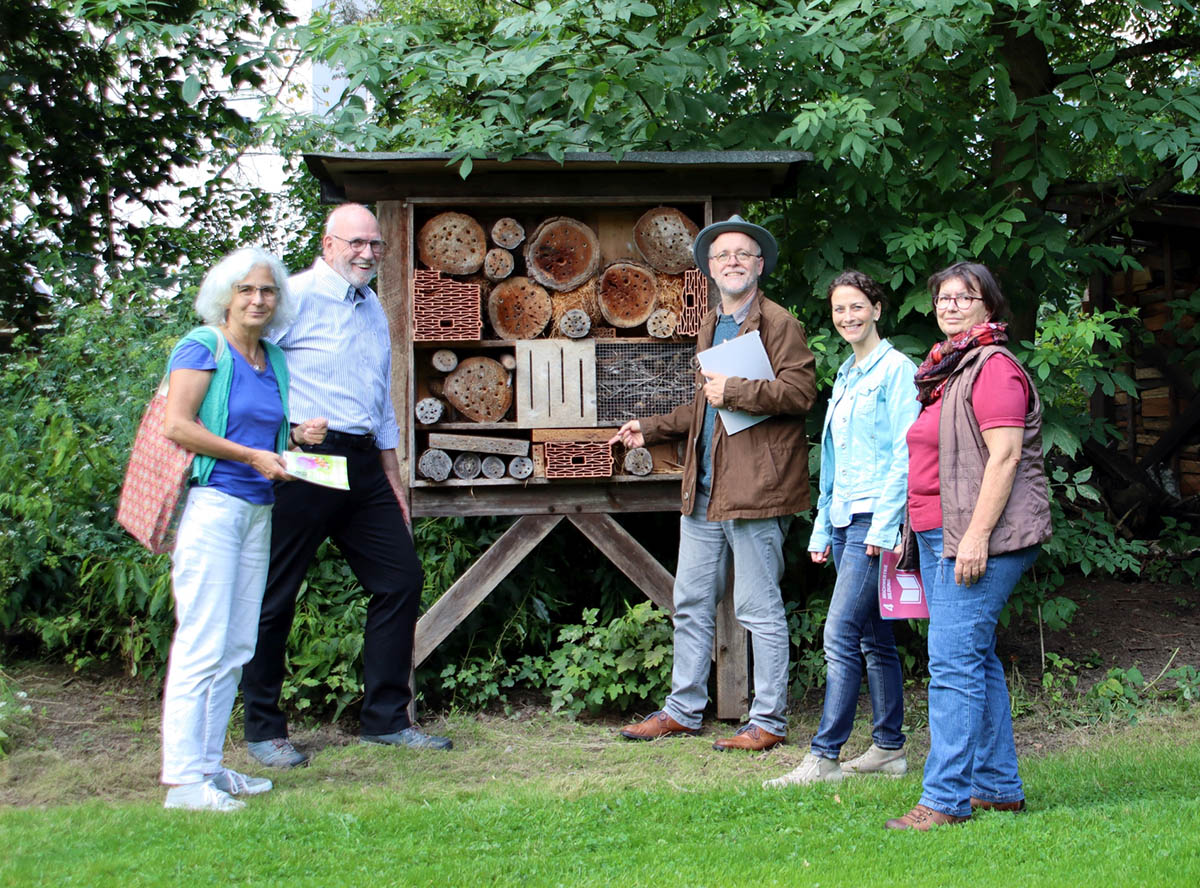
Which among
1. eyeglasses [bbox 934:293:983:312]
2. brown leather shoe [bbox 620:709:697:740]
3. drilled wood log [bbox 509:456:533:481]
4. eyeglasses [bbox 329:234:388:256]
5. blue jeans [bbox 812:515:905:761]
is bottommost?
brown leather shoe [bbox 620:709:697:740]

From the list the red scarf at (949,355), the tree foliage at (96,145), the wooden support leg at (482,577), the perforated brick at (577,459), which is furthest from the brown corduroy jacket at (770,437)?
the tree foliage at (96,145)

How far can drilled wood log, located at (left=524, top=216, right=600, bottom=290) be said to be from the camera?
17.6ft

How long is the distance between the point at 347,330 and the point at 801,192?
2.39 m

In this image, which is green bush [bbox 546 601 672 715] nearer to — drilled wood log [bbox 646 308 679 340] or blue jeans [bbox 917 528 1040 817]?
drilled wood log [bbox 646 308 679 340]

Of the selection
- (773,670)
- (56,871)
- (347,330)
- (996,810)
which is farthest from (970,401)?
(56,871)

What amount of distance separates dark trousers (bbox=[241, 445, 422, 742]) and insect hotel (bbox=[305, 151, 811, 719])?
52cm

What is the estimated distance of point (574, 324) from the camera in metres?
5.33

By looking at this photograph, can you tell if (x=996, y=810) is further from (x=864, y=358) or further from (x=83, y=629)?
(x=83, y=629)

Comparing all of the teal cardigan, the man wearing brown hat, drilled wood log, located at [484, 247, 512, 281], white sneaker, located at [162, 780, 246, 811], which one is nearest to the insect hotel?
drilled wood log, located at [484, 247, 512, 281]

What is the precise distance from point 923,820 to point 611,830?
3.13 ft

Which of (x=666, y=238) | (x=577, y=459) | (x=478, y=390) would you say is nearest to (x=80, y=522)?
(x=478, y=390)

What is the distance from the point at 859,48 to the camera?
5.08 meters

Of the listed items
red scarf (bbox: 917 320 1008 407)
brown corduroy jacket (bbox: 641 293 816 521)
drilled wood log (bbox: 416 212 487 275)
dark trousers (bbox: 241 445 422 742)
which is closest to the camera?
red scarf (bbox: 917 320 1008 407)

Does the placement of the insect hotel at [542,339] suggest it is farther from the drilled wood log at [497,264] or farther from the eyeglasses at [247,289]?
the eyeglasses at [247,289]
